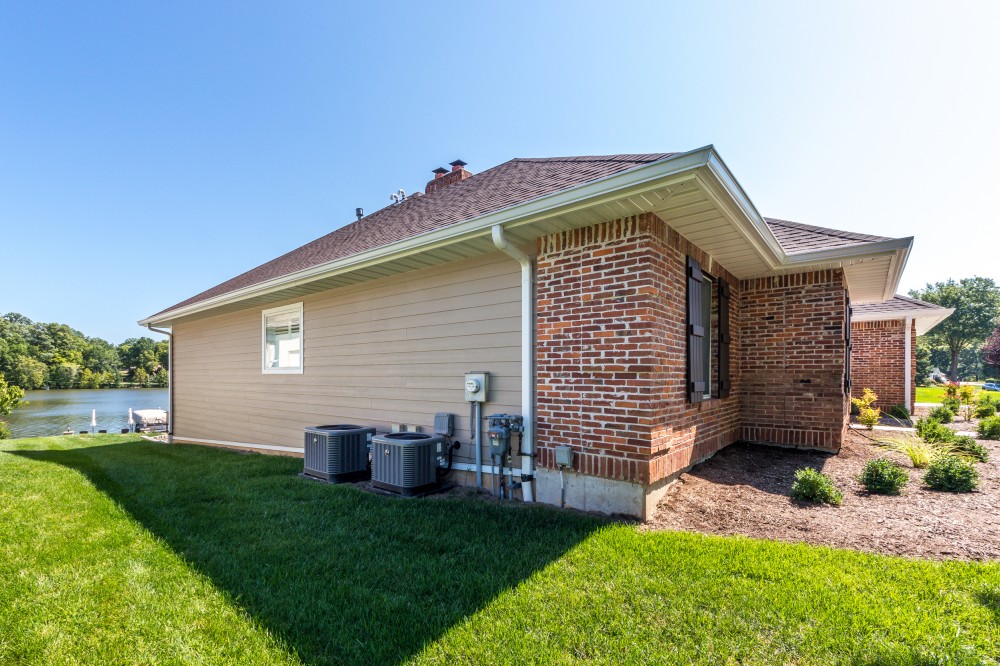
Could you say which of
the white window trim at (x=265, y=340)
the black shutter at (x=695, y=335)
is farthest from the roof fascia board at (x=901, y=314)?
the white window trim at (x=265, y=340)

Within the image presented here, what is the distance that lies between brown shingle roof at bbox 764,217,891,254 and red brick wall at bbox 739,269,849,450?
0.53 m

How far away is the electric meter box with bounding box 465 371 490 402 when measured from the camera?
4.75 m

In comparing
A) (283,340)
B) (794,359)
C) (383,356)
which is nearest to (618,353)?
(383,356)

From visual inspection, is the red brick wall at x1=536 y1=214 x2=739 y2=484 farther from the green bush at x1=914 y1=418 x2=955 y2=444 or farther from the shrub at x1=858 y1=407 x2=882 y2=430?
the shrub at x1=858 y1=407 x2=882 y2=430

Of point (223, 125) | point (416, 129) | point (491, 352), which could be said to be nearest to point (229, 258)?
point (223, 125)

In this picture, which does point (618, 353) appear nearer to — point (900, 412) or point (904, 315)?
point (904, 315)

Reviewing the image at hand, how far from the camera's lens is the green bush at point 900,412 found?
10.1m

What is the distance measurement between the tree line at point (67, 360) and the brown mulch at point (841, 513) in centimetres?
6206

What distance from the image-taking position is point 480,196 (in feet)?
19.4

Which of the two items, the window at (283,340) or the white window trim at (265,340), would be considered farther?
the window at (283,340)

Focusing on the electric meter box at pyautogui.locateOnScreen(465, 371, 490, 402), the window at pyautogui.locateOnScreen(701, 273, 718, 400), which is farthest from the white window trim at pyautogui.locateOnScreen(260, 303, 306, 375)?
the window at pyautogui.locateOnScreen(701, 273, 718, 400)

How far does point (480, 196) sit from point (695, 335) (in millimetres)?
3163

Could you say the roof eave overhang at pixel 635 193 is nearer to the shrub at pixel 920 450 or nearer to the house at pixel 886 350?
the shrub at pixel 920 450

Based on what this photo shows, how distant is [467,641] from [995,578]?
3.01 metres
